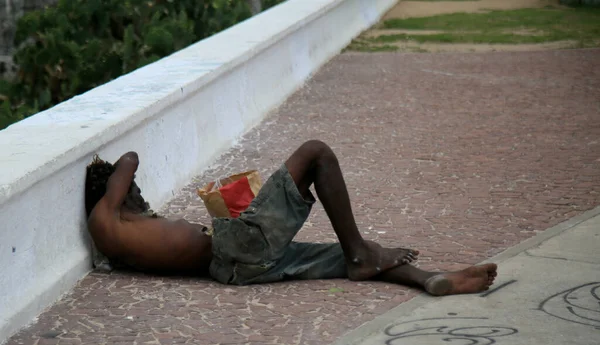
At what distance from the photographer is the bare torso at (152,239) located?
17.6 ft

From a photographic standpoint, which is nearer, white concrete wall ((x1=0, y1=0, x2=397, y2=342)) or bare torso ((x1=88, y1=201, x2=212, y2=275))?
white concrete wall ((x1=0, y1=0, x2=397, y2=342))

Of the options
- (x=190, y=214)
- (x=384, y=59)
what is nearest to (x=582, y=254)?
(x=190, y=214)

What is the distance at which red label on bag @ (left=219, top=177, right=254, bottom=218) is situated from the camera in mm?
5711

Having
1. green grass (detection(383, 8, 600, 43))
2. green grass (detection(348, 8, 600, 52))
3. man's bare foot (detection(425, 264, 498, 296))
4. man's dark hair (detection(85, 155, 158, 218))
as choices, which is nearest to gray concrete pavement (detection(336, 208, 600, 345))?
man's bare foot (detection(425, 264, 498, 296))

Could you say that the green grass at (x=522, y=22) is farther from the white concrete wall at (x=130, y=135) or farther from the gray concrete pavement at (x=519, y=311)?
the gray concrete pavement at (x=519, y=311)

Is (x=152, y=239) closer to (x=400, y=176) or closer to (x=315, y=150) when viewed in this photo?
(x=315, y=150)

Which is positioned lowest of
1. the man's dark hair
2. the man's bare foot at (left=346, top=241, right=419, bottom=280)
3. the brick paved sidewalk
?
the brick paved sidewalk

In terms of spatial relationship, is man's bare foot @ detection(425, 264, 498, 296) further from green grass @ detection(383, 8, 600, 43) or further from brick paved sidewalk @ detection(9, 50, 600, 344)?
green grass @ detection(383, 8, 600, 43)

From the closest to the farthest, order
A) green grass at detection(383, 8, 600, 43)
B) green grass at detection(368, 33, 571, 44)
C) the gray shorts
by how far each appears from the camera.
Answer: the gray shorts < green grass at detection(368, 33, 571, 44) < green grass at detection(383, 8, 600, 43)

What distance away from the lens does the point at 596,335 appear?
449 centimetres

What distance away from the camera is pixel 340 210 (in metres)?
5.29

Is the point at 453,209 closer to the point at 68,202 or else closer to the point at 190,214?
the point at 190,214

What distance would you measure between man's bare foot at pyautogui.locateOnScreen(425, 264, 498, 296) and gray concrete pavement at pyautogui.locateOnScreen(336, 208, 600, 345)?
0.04 metres

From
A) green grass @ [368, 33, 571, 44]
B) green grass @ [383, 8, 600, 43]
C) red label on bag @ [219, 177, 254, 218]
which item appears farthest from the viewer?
green grass @ [383, 8, 600, 43]
